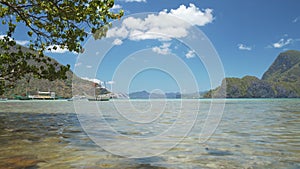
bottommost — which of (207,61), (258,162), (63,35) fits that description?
(258,162)

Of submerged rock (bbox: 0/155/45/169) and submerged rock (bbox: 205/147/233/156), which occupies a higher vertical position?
submerged rock (bbox: 0/155/45/169)

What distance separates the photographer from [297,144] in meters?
9.77

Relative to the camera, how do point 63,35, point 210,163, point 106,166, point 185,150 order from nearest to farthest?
point 106,166, point 210,163, point 185,150, point 63,35

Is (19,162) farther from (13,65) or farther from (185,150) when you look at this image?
(13,65)

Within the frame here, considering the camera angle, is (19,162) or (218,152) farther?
(218,152)

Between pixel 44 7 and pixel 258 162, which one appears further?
pixel 44 7

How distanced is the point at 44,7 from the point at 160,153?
1186 centimetres

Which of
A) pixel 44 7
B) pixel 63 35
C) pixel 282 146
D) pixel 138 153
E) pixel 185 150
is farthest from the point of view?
pixel 63 35

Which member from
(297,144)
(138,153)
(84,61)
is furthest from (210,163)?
(84,61)

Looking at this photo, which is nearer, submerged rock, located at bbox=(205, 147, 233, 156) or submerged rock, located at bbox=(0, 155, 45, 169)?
submerged rock, located at bbox=(0, 155, 45, 169)

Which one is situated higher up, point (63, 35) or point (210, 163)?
point (63, 35)

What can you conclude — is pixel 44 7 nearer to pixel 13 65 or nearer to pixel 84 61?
pixel 84 61

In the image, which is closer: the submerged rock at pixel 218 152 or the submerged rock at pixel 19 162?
the submerged rock at pixel 19 162

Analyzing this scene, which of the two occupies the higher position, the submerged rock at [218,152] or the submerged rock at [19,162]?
the submerged rock at [19,162]
